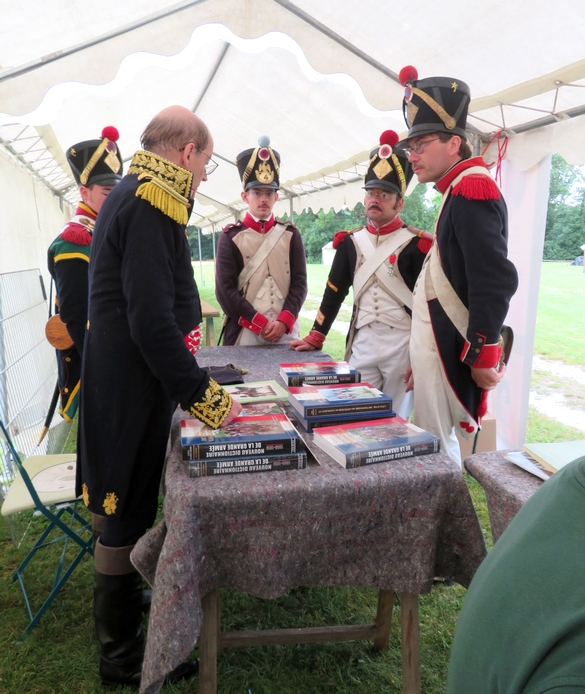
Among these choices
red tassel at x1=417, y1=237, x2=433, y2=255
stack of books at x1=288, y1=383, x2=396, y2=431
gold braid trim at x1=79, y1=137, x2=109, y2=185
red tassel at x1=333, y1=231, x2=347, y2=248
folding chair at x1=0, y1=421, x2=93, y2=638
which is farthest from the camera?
red tassel at x1=333, y1=231, x2=347, y2=248

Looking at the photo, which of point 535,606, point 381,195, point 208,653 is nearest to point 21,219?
point 381,195

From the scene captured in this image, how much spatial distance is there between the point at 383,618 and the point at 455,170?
1585mm

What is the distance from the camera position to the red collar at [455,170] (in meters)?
1.83

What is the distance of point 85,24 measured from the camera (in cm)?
282

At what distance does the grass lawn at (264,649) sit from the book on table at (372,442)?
91 cm

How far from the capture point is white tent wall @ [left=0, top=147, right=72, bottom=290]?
379 centimetres

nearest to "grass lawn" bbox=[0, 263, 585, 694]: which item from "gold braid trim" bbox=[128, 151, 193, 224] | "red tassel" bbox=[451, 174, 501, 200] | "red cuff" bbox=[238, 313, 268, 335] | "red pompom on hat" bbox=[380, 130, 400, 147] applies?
"red cuff" bbox=[238, 313, 268, 335]

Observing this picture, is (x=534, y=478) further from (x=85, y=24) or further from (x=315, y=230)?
(x=315, y=230)

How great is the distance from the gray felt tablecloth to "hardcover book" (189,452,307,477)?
0.39m

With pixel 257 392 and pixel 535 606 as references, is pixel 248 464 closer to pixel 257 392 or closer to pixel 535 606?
pixel 257 392

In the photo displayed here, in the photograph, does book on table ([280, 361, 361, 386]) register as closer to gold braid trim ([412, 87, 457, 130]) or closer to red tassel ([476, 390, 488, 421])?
red tassel ([476, 390, 488, 421])

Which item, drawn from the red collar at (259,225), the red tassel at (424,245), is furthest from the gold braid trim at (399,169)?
the red collar at (259,225)

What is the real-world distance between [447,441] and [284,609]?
94 cm

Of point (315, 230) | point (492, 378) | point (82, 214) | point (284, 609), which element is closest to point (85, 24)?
point (82, 214)
